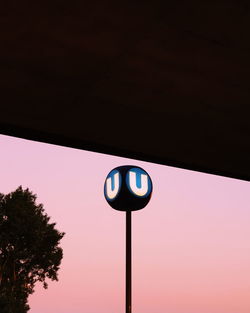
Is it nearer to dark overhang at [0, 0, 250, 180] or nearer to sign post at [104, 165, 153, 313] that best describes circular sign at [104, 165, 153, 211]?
sign post at [104, 165, 153, 313]

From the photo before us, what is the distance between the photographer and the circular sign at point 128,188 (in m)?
3.87

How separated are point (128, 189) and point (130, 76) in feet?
3.26

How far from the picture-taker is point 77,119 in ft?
16.1

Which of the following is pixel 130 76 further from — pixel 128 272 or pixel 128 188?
pixel 128 272

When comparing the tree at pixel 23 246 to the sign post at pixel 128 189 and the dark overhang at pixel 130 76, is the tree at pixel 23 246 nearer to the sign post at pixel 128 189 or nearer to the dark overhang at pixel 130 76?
the dark overhang at pixel 130 76

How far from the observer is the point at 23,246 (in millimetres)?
24141

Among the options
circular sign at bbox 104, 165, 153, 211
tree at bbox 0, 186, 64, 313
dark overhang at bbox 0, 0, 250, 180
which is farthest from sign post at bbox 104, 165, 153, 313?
tree at bbox 0, 186, 64, 313

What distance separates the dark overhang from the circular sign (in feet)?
2.68

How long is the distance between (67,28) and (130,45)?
1.69 ft

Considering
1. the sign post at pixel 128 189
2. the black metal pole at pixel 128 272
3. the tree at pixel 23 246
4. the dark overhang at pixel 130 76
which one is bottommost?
the black metal pole at pixel 128 272

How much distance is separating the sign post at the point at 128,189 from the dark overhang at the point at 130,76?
818 mm

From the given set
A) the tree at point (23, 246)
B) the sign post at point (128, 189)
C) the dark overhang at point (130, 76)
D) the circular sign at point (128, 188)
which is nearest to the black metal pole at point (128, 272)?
the sign post at point (128, 189)

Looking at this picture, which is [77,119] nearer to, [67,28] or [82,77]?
[82,77]

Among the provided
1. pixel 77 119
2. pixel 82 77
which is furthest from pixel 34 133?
pixel 82 77
